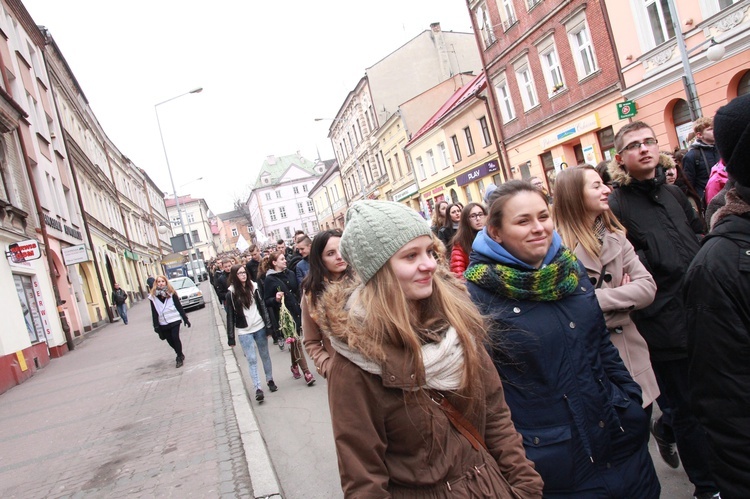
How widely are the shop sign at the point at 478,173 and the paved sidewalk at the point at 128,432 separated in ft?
64.0

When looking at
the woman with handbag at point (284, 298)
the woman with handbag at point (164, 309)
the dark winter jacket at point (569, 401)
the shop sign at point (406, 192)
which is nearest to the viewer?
the dark winter jacket at point (569, 401)

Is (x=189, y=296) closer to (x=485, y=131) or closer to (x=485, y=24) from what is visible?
(x=485, y=131)

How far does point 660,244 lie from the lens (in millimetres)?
3465

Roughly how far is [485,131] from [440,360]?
94.6 feet

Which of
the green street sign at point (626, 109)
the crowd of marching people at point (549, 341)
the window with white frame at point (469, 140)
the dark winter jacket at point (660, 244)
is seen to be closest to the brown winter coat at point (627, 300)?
the crowd of marching people at point (549, 341)

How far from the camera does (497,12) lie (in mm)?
25391

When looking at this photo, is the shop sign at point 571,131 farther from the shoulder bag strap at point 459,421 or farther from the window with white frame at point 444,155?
the shoulder bag strap at point 459,421

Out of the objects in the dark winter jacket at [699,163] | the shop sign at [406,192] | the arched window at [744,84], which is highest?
the shop sign at [406,192]

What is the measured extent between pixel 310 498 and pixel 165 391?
18.6 feet

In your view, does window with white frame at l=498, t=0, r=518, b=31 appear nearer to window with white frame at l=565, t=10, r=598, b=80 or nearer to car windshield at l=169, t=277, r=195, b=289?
window with white frame at l=565, t=10, r=598, b=80

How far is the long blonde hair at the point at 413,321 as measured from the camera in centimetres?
187

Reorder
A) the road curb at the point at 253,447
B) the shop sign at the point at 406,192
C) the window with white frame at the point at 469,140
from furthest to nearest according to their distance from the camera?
the shop sign at the point at 406,192 → the window with white frame at the point at 469,140 → the road curb at the point at 253,447

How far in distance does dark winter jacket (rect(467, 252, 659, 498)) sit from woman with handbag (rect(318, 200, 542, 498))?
0.33 m

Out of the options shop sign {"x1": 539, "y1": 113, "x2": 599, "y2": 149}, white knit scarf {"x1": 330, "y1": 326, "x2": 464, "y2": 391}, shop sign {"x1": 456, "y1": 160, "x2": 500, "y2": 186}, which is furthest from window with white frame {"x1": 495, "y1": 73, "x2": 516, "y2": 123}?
white knit scarf {"x1": 330, "y1": 326, "x2": 464, "y2": 391}
